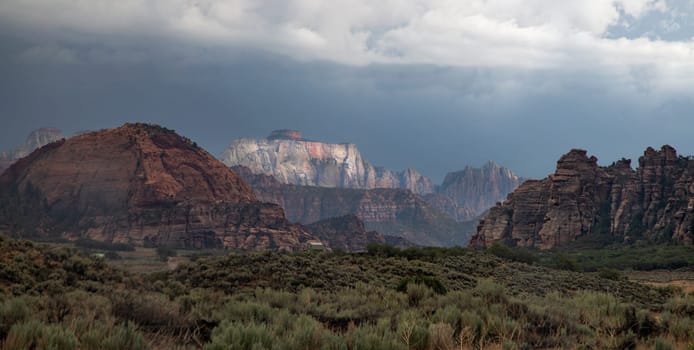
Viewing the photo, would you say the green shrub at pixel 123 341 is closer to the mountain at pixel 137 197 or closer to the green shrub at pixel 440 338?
the green shrub at pixel 440 338

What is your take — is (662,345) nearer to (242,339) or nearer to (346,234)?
(242,339)

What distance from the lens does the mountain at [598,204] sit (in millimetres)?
100875

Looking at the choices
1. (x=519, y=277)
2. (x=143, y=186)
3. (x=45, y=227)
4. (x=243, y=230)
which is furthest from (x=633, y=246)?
(x=45, y=227)

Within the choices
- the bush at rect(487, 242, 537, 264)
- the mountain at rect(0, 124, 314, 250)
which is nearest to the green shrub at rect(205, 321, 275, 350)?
the bush at rect(487, 242, 537, 264)

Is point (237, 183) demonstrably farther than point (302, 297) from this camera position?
Yes

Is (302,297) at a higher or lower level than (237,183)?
lower

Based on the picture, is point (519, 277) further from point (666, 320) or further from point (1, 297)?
point (1, 297)

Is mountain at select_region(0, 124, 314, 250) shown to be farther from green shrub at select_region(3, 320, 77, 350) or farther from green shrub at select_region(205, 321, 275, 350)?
green shrub at select_region(3, 320, 77, 350)

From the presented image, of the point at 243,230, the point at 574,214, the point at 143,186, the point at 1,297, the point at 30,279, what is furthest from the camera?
the point at 143,186

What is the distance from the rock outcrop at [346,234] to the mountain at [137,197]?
73.1 feet

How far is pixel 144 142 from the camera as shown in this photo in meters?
158

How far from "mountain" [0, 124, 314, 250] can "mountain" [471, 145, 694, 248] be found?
155 feet

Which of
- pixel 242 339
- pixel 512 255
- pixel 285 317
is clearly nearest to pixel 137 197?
pixel 512 255

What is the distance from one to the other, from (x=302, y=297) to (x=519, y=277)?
24.5 metres
